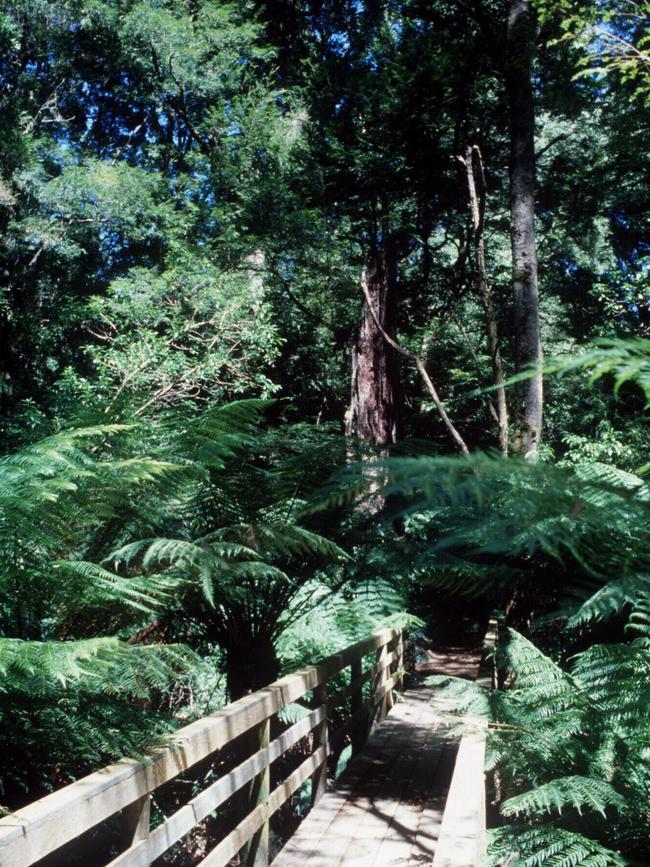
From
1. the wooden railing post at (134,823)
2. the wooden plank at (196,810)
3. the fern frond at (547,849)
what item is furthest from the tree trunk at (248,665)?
the fern frond at (547,849)

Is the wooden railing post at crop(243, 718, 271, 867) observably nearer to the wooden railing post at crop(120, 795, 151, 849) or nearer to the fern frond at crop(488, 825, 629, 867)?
the wooden railing post at crop(120, 795, 151, 849)

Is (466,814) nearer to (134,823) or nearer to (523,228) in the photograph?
(134,823)

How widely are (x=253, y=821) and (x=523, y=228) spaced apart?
4680mm

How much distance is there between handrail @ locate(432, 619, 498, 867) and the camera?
167cm

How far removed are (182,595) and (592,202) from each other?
9.79 metres

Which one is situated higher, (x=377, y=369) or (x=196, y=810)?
(x=377, y=369)

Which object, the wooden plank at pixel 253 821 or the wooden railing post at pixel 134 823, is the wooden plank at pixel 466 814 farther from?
the wooden plank at pixel 253 821

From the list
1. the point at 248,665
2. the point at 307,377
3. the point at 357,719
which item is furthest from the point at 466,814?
the point at 307,377

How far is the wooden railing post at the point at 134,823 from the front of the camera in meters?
1.94

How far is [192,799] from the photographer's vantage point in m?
2.78

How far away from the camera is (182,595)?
3.04 m

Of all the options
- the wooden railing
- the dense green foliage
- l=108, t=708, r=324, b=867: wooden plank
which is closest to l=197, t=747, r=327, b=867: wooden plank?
the wooden railing

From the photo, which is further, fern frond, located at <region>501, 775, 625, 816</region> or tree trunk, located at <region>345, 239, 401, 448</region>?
tree trunk, located at <region>345, 239, 401, 448</region>

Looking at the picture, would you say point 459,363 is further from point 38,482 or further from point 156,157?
point 38,482
